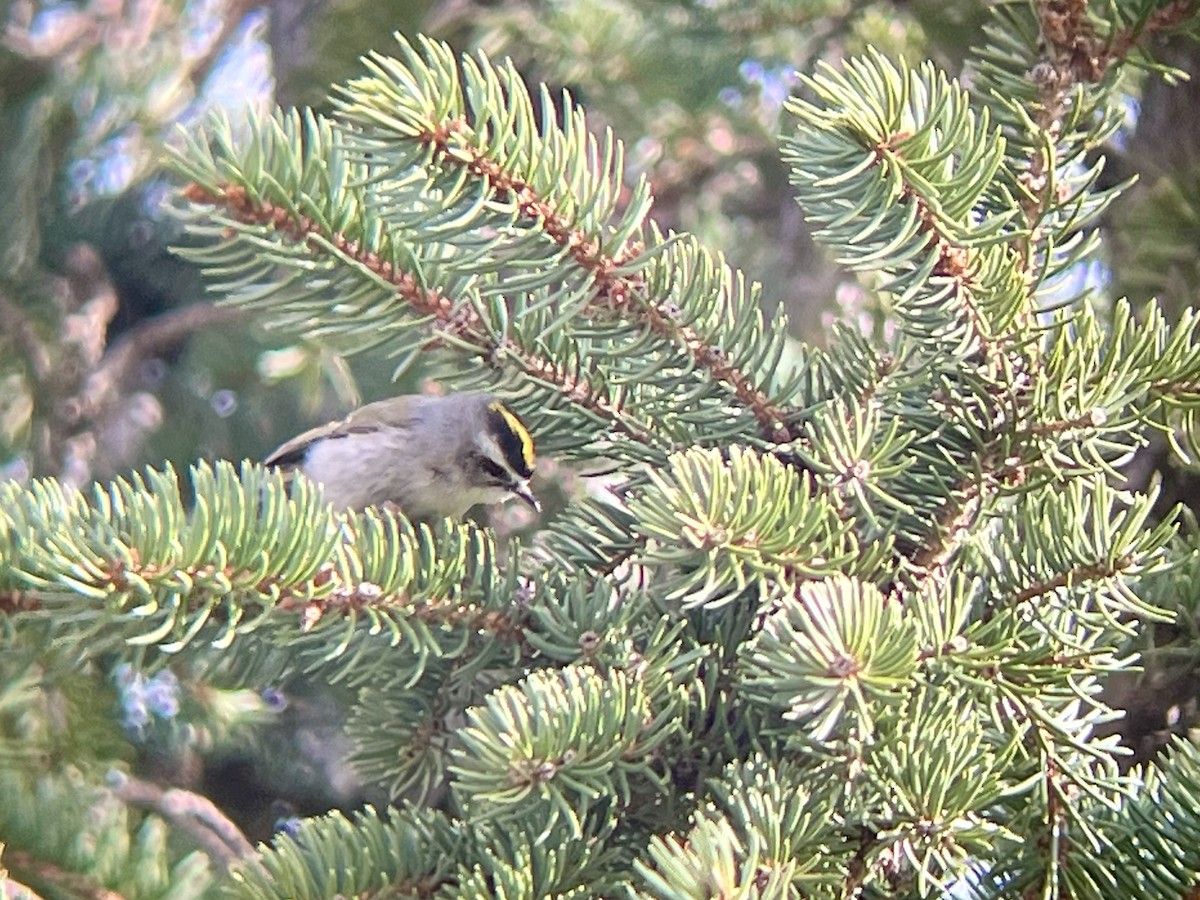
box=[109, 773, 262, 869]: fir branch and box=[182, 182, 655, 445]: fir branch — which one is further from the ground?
box=[182, 182, 655, 445]: fir branch

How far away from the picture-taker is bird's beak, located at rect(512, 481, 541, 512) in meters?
2.47

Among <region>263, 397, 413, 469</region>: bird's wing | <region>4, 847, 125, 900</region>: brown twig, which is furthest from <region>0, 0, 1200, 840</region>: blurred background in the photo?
<region>4, 847, 125, 900</region>: brown twig

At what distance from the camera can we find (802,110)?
0.96 metres

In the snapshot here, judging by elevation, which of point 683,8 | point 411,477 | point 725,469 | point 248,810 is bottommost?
point 248,810

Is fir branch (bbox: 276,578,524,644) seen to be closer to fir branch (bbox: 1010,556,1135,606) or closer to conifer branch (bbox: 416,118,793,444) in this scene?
Answer: conifer branch (bbox: 416,118,793,444)

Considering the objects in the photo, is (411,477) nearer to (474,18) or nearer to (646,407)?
(474,18)

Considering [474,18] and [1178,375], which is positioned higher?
[1178,375]

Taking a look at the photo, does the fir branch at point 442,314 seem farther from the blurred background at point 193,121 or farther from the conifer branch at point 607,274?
the blurred background at point 193,121

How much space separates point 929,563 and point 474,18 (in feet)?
6.92

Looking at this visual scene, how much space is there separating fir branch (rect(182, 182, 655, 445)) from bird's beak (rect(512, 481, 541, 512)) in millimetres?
1102

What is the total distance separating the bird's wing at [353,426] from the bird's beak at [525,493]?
1.28 feet

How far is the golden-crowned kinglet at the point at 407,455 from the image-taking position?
280 centimetres

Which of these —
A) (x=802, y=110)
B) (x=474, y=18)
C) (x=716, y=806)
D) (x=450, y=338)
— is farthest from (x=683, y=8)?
(x=716, y=806)

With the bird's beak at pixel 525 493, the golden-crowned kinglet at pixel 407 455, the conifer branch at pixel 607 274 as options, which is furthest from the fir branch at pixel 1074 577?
the golden-crowned kinglet at pixel 407 455
